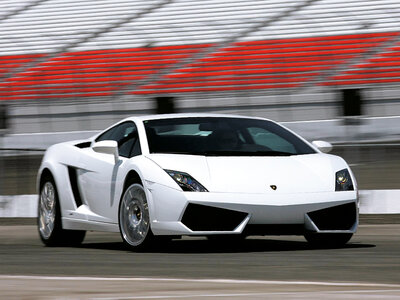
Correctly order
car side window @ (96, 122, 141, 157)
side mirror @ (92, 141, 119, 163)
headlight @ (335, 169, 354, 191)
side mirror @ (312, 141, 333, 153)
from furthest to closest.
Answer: side mirror @ (312, 141, 333, 153)
car side window @ (96, 122, 141, 157)
side mirror @ (92, 141, 119, 163)
headlight @ (335, 169, 354, 191)

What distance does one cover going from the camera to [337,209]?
708 centimetres

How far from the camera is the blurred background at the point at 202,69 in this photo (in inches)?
519

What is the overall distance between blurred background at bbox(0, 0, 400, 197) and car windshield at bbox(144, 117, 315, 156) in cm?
342

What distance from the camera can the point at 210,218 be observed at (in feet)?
22.4

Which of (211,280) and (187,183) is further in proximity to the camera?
(187,183)

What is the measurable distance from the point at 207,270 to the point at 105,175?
2.24m

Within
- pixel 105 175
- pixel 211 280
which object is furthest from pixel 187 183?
pixel 211 280

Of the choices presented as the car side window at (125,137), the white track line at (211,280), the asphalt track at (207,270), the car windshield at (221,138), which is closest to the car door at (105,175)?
the car side window at (125,137)

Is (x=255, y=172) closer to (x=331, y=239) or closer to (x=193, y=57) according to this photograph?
(x=331, y=239)

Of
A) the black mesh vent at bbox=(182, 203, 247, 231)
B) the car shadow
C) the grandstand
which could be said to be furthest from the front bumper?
the grandstand

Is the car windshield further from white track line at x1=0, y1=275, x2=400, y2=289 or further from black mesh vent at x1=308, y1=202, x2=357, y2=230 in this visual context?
white track line at x1=0, y1=275, x2=400, y2=289

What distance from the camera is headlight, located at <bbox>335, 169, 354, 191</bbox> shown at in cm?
715

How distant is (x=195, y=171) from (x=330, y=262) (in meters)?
1.32

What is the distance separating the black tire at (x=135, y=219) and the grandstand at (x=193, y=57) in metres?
7.16
